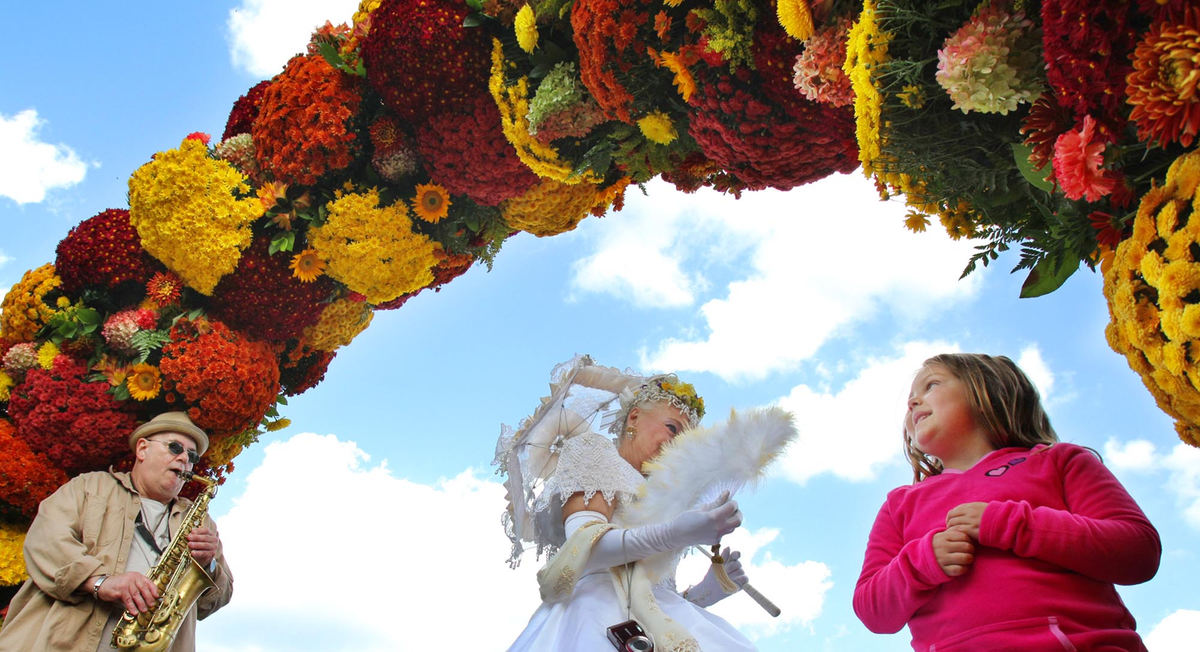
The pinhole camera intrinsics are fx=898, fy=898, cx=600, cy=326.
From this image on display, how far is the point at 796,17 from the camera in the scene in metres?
2.81

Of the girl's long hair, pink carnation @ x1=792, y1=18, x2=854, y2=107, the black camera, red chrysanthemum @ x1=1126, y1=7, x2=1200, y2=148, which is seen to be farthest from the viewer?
the black camera

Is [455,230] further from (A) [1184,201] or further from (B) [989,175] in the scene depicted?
(A) [1184,201]

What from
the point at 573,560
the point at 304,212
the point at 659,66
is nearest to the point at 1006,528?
the point at 573,560

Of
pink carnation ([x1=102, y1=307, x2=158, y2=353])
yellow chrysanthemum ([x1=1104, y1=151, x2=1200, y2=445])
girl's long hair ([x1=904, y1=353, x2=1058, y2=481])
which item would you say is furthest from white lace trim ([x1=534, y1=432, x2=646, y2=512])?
pink carnation ([x1=102, y1=307, x2=158, y2=353])

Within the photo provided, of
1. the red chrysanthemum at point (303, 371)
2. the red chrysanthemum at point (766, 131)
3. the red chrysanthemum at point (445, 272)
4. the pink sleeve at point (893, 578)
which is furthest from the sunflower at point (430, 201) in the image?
the pink sleeve at point (893, 578)

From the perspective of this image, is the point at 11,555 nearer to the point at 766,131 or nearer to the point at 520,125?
the point at 520,125

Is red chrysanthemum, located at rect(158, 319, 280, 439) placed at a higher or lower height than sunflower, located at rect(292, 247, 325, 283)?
lower

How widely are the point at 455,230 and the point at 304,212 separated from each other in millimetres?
805

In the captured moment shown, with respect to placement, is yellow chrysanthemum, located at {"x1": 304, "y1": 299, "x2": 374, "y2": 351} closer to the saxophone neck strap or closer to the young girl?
the saxophone neck strap

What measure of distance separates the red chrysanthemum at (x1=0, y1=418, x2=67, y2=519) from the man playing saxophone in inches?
16.3

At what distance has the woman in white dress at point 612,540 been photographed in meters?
A: 3.05

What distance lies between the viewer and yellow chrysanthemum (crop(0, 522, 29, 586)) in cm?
439

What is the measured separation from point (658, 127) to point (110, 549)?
3.02 meters

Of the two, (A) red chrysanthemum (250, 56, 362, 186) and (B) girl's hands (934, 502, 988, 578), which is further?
(A) red chrysanthemum (250, 56, 362, 186)
